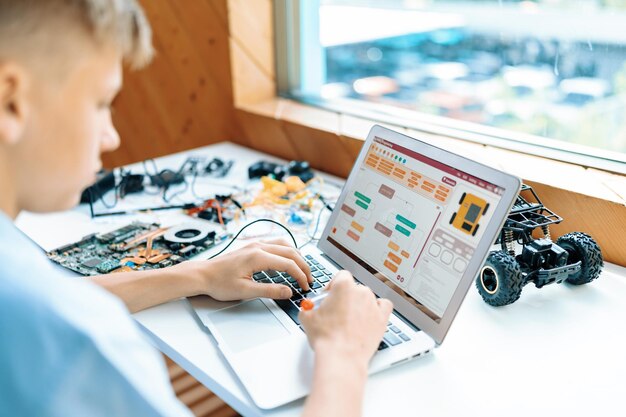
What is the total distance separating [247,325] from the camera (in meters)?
0.87

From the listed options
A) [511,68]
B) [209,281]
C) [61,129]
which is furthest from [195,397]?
[511,68]

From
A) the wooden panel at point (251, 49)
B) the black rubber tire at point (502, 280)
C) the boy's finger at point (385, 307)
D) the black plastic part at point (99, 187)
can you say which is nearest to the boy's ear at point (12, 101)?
the boy's finger at point (385, 307)

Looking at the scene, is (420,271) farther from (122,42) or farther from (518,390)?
(122,42)

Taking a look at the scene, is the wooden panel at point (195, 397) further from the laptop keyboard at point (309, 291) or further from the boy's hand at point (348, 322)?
the boy's hand at point (348, 322)

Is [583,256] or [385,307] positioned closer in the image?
[385,307]

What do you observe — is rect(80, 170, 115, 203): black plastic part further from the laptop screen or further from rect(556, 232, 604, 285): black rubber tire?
rect(556, 232, 604, 285): black rubber tire

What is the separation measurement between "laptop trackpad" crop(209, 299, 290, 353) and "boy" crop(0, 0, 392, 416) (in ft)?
0.49

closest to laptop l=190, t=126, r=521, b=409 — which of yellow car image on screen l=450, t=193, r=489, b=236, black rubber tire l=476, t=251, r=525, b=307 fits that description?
yellow car image on screen l=450, t=193, r=489, b=236

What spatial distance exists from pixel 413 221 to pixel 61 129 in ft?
1.79

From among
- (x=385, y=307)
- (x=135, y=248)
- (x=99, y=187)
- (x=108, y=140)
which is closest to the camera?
(x=108, y=140)

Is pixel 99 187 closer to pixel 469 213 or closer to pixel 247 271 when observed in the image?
pixel 247 271

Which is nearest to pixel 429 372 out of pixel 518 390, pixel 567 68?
pixel 518 390

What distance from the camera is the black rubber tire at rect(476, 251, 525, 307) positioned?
0.90 m

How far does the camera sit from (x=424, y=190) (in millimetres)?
903
